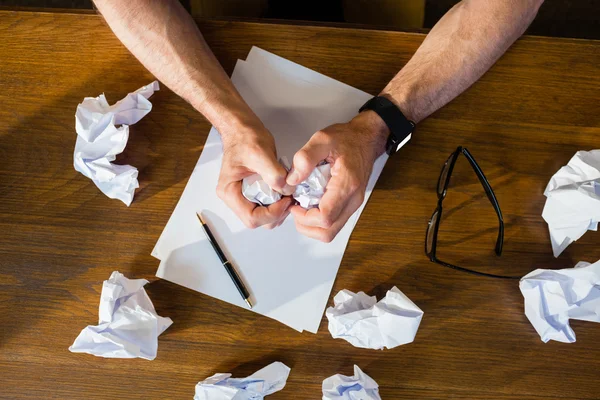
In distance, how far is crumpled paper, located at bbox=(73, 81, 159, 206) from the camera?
68cm

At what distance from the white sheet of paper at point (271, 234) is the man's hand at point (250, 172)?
5 centimetres

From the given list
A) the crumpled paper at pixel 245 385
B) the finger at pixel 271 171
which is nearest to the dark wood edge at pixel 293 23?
the finger at pixel 271 171

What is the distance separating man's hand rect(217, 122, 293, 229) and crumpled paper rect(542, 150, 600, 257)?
1.26 feet

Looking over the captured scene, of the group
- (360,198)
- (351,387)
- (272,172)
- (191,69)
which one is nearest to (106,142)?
(191,69)

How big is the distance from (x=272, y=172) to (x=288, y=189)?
1.2 inches

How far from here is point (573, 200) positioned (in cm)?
68

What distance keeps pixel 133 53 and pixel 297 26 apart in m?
0.24

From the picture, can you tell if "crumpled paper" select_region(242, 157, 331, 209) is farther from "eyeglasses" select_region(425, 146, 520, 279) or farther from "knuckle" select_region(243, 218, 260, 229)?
"eyeglasses" select_region(425, 146, 520, 279)

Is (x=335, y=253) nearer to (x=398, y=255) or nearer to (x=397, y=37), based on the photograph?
(x=398, y=255)

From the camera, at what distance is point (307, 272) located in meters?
0.69

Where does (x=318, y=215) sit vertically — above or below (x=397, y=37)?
below

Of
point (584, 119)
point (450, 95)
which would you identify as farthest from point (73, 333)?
point (584, 119)

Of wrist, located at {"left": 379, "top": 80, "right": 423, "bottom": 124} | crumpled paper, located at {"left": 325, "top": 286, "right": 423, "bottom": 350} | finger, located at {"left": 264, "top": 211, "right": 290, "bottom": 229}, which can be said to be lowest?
crumpled paper, located at {"left": 325, "top": 286, "right": 423, "bottom": 350}

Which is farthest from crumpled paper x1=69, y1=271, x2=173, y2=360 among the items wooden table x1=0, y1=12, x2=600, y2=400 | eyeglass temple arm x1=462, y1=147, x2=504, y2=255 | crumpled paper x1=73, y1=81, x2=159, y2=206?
eyeglass temple arm x1=462, y1=147, x2=504, y2=255
